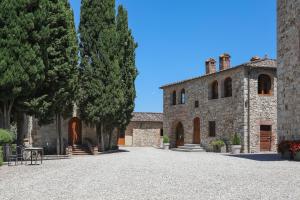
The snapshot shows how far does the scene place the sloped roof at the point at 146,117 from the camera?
4203cm

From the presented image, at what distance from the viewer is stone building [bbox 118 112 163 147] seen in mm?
41625

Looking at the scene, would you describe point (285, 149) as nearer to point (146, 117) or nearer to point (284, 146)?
point (284, 146)

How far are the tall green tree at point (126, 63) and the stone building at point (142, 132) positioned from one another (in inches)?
546

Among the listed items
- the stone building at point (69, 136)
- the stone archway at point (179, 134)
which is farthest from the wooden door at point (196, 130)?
the stone building at point (69, 136)

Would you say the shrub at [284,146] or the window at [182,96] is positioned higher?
the window at [182,96]

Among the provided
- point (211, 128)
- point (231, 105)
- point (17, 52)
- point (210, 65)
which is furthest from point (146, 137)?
point (17, 52)

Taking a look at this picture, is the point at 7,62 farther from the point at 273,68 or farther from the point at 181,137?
the point at 181,137

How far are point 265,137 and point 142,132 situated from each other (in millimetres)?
17657

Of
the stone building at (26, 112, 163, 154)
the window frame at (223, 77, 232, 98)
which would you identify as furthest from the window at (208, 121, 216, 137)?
the stone building at (26, 112, 163, 154)

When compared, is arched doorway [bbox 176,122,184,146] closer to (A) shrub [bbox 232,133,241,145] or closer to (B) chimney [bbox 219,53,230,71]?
(B) chimney [bbox 219,53,230,71]

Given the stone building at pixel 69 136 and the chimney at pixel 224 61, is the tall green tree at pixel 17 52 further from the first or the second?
the chimney at pixel 224 61

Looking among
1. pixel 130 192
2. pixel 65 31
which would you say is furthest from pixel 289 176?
pixel 65 31

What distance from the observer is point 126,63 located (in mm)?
27141

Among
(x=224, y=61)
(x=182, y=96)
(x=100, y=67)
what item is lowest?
(x=182, y=96)
